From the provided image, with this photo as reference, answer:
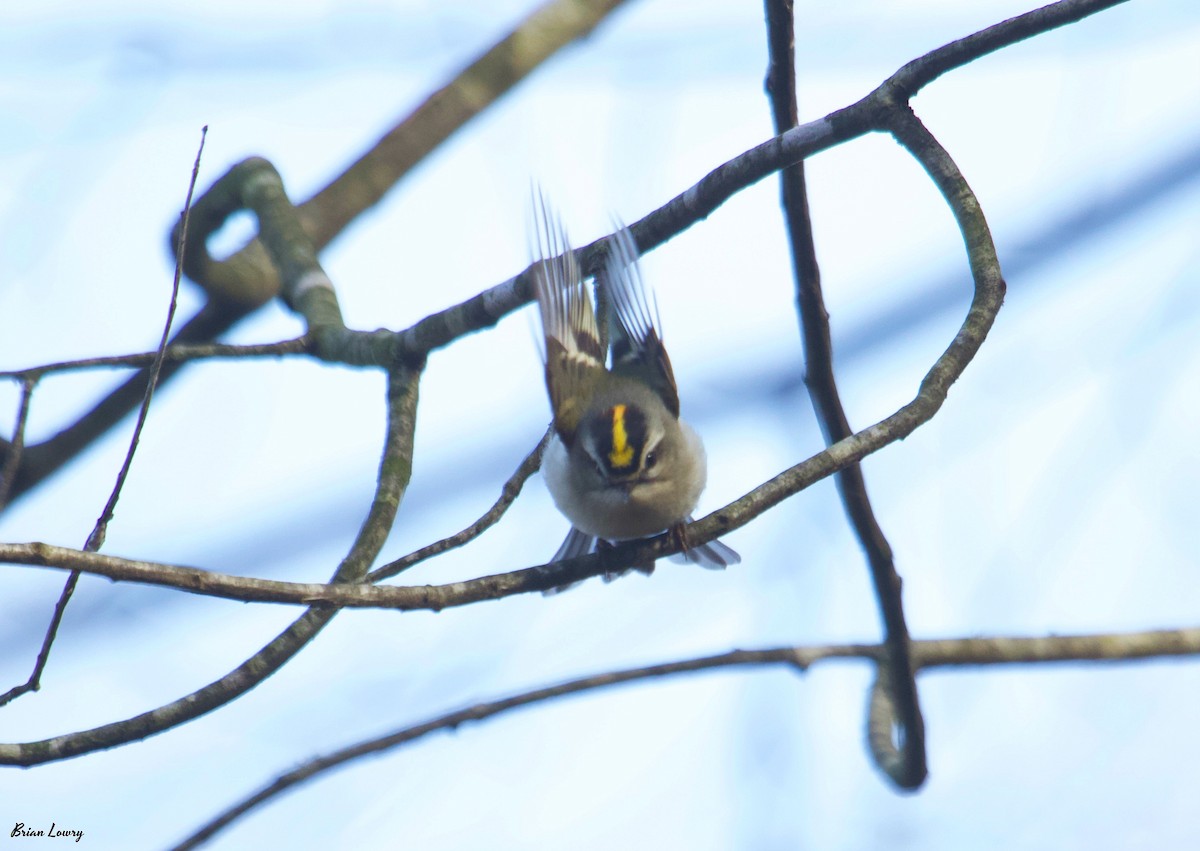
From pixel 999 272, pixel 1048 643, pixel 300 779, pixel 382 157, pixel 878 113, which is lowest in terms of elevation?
pixel 300 779

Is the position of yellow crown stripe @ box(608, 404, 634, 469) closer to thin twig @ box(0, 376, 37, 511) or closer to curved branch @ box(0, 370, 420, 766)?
curved branch @ box(0, 370, 420, 766)

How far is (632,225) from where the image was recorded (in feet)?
12.2

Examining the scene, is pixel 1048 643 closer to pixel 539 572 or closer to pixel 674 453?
pixel 674 453

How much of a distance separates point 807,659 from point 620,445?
1.00m

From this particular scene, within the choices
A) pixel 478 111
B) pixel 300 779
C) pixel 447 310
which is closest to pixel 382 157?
pixel 478 111

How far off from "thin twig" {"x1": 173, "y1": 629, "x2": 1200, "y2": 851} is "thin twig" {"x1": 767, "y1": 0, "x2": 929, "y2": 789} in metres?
0.12

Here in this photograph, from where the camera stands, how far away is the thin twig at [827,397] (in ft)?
11.4

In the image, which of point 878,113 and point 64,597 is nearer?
point 64,597

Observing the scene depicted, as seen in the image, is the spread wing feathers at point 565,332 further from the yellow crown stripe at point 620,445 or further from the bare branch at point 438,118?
the bare branch at point 438,118

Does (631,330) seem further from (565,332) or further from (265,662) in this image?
(265,662)

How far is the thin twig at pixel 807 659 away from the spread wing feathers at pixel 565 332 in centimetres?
98

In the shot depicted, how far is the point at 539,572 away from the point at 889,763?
2.10 meters

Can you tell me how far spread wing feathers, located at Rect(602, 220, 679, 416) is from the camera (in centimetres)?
380

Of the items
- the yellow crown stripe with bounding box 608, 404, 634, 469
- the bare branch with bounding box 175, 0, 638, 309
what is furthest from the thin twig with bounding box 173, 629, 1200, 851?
the bare branch with bounding box 175, 0, 638, 309
